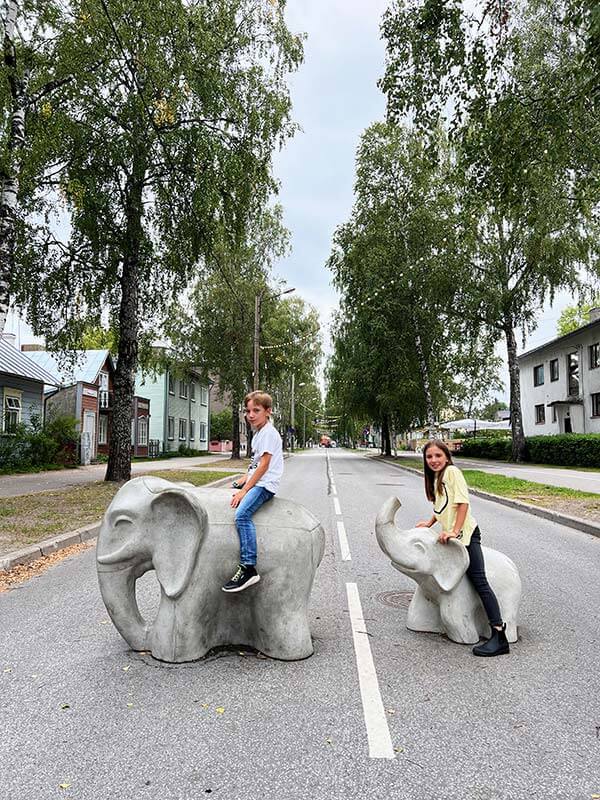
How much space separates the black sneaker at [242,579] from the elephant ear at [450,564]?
139 centimetres

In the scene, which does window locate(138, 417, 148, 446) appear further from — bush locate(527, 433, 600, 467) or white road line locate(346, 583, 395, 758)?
white road line locate(346, 583, 395, 758)

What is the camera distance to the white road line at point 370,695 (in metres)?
3.10

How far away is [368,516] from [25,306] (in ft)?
35.5

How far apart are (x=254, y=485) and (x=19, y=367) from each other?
2401 centimetres

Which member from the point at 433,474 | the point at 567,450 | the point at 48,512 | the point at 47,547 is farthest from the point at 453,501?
the point at 567,450

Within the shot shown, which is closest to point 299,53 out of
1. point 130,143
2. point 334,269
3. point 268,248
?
point 130,143

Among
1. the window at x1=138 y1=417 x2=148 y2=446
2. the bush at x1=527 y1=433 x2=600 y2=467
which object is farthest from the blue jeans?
the window at x1=138 y1=417 x2=148 y2=446

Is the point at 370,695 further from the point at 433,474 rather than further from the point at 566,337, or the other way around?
the point at 566,337

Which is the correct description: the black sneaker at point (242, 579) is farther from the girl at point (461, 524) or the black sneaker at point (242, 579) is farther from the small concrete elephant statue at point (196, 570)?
the girl at point (461, 524)

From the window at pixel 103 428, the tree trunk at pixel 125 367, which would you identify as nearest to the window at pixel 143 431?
the window at pixel 103 428

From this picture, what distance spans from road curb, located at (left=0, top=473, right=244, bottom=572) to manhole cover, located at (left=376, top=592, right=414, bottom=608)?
14.2 ft

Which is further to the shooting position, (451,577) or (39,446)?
(39,446)

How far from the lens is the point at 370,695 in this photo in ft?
12.3

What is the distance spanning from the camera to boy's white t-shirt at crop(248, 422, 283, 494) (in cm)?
443
